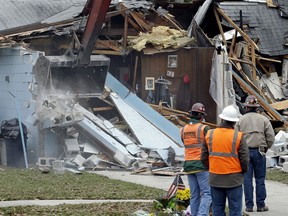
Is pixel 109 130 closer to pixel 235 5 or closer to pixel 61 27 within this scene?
pixel 61 27

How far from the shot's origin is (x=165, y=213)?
10828 millimetres

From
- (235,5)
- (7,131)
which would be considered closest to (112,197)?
(7,131)

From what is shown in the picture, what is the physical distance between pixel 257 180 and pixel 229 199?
8.71 feet

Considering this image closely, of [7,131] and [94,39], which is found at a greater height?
[94,39]

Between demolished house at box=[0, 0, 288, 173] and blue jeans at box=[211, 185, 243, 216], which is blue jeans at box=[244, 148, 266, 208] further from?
demolished house at box=[0, 0, 288, 173]

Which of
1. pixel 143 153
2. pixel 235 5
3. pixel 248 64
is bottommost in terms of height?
pixel 143 153

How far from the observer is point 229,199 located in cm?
993

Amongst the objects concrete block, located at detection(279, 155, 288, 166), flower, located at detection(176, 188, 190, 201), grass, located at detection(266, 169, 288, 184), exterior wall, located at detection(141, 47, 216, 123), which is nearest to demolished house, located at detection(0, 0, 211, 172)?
exterior wall, located at detection(141, 47, 216, 123)

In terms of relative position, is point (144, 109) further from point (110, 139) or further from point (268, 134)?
point (268, 134)

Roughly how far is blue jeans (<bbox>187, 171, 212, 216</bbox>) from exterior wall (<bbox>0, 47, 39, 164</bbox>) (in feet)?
30.3

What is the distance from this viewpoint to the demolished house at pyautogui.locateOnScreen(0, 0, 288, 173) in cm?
1888

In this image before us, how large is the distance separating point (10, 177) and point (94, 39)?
5150 mm

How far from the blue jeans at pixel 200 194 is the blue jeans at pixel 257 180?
1688mm

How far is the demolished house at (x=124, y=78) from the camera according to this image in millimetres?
18875
